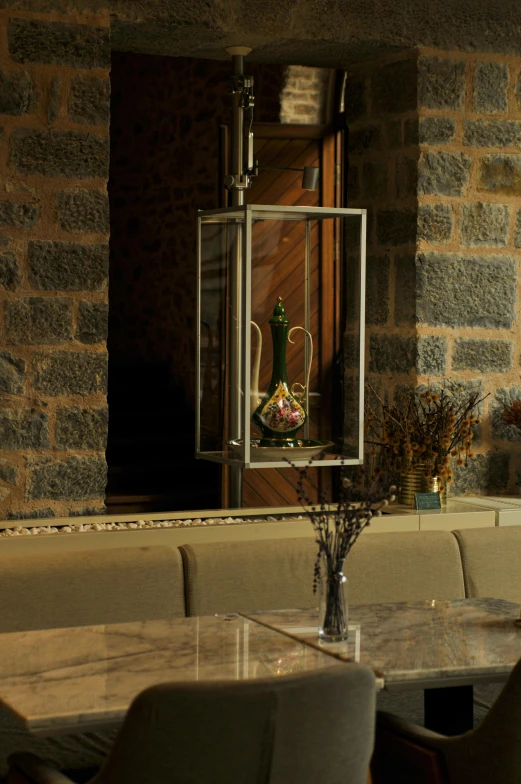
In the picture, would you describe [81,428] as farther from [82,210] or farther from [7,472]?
[82,210]

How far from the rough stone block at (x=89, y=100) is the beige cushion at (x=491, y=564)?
1.69 m

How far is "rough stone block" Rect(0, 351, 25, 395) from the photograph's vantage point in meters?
3.71

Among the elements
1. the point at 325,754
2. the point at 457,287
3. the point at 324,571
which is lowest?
the point at 325,754

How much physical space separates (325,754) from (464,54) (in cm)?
304

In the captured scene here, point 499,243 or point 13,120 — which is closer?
point 13,120

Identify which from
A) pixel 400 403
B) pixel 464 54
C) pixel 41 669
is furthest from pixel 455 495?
pixel 41 669

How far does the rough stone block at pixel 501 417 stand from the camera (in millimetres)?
4430

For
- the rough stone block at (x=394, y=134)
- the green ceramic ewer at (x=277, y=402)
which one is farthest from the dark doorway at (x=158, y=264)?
the green ceramic ewer at (x=277, y=402)

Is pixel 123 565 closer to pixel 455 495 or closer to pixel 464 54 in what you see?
pixel 455 495

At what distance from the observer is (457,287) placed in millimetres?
4332

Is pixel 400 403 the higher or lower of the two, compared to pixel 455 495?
higher

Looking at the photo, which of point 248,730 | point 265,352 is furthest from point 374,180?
point 248,730

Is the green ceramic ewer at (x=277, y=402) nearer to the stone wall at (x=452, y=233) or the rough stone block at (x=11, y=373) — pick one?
the rough stone block at (x=11, y=373)

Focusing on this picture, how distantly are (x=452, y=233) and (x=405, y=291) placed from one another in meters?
0.26
